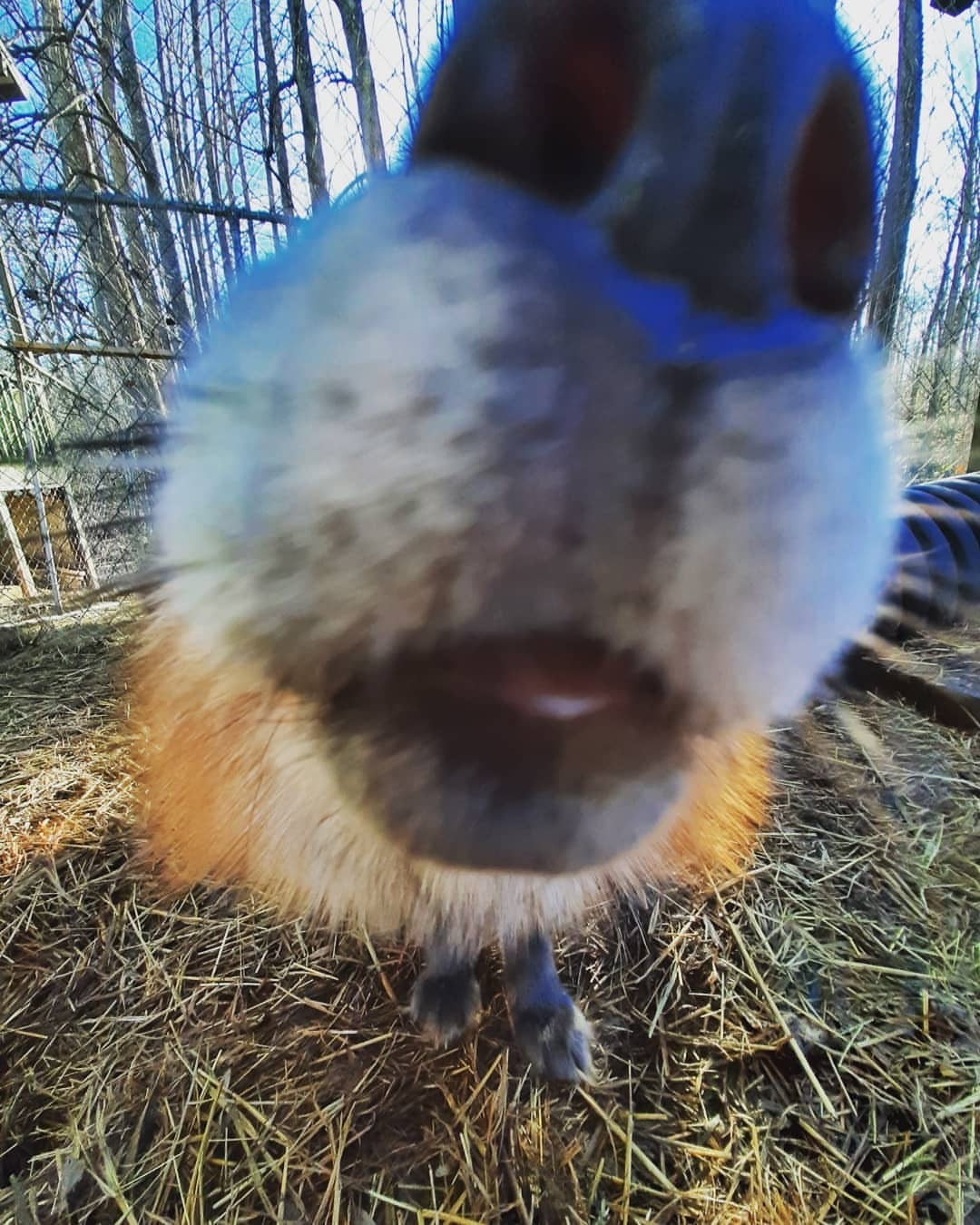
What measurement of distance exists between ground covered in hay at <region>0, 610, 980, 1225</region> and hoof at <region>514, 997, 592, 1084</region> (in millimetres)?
15

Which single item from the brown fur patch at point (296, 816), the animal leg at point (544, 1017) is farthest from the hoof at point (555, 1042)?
the brown fur patch at point (296, 816)

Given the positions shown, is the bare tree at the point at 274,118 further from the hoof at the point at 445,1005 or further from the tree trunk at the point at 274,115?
the hoof at the point at 445,1005

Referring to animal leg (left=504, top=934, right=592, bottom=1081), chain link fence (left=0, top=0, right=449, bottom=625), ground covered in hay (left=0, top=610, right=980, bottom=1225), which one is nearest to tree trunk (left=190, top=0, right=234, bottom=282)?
chain link fence (left=0, top=0, right=449, bottom=625)

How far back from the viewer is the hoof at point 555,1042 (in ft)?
2.03

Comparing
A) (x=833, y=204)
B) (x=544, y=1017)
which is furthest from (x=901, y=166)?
(x=544, y=1017)

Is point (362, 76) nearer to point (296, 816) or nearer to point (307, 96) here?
point (307, 96)

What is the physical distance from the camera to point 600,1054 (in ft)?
2.12

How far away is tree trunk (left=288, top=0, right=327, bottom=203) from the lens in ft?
0.70

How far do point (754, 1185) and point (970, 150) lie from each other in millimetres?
717

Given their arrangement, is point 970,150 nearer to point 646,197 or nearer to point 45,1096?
point 646,197

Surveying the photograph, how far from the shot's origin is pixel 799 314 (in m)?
0.15

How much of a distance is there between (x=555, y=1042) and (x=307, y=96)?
0.72 m

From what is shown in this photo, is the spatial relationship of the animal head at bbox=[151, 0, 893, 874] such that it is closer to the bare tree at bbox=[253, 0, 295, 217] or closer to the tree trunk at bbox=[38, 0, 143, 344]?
the bare tree at bbox=[253, 0, 295, 217]

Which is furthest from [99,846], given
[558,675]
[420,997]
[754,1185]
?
[558,675]
